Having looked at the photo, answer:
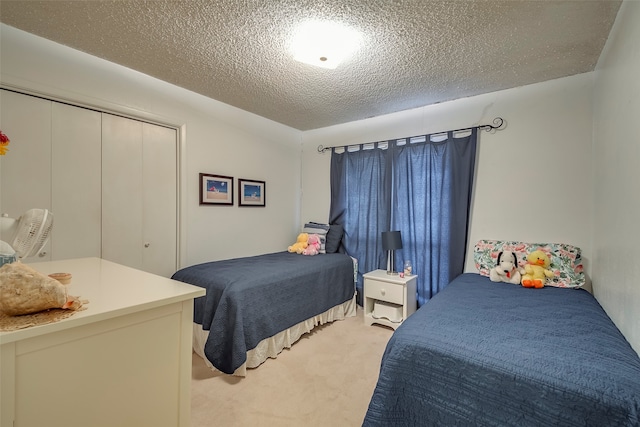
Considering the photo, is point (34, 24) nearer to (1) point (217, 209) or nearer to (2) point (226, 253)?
(1) point (217, 209)

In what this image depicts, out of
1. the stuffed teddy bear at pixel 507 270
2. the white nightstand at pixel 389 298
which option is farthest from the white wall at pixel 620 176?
the white nightstand at pixel 389 298

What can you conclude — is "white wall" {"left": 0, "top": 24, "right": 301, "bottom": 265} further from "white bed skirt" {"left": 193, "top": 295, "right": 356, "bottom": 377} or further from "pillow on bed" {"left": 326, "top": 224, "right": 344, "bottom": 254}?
"white bed skirt" {"left": 193, "top": 295, "right": 356, "bottom": 377}

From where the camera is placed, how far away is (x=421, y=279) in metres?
3.11

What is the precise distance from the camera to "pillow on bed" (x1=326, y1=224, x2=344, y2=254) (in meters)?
3.62

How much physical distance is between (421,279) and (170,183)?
2.78 meters

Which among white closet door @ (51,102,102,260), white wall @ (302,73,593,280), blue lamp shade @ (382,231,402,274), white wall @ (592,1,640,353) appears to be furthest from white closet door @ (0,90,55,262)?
white wall @ (592,1,640,353)

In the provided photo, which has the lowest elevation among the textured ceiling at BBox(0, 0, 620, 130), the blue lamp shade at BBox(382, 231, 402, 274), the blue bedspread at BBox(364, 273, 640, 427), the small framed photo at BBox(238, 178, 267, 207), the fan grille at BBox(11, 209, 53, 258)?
the blue bedspread at BBox(364, 273, 640, 427)

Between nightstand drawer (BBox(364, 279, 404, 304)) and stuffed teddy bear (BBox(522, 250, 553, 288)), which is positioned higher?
stuffed teddy bear (BBox(522, 250, 553, 288))

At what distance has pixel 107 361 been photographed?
892 millimetres

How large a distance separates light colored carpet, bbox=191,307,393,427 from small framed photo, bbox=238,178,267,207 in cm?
171

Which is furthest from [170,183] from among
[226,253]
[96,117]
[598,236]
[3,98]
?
[598,236]

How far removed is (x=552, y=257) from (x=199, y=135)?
11.2 ft

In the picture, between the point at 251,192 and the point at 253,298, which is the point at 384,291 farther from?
the point at 251,192

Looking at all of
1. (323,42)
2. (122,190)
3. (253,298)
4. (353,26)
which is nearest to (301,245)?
(253,298)
